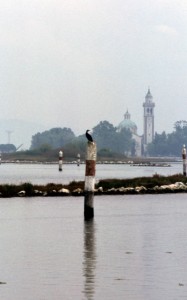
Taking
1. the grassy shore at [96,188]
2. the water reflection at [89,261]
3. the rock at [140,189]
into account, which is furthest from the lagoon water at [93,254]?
the rock at [140,189]

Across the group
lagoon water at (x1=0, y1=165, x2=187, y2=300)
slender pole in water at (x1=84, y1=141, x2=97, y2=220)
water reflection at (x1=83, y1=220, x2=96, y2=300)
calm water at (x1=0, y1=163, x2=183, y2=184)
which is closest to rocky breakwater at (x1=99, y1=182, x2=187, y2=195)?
lagoon water at (x1=0, y1=165, x2=187, y2=300)

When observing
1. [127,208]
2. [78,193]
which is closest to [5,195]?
[78,193]

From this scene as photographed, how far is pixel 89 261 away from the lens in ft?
48.5

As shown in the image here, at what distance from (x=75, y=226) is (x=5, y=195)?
12.5 m

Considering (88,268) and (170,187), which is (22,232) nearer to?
(88,268)

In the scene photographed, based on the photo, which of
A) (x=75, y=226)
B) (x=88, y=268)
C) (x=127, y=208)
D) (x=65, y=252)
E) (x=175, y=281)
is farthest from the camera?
(x=127, y=208)

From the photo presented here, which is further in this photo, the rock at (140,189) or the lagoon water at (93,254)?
the rock at (140,189)

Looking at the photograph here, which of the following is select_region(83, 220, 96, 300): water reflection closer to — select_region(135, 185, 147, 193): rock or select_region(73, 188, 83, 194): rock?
select_region(73, 188, 83, 194): rock

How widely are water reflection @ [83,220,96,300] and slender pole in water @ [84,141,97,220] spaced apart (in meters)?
1.96

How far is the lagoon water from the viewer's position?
12.0 meters

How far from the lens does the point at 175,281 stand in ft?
42.0

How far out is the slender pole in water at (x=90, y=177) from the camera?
22.8m

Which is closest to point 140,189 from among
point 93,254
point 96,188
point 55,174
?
point 96,188

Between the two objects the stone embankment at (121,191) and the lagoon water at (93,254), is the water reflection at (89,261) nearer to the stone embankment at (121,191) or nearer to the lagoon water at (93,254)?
the lagoon water at (93,254)
